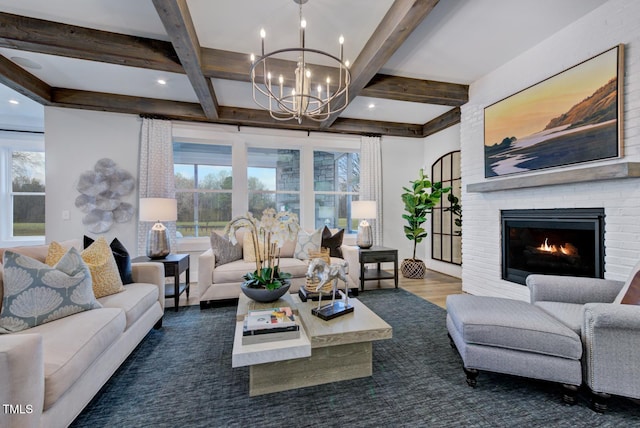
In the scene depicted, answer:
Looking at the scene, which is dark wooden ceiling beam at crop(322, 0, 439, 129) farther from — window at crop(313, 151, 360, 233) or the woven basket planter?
the woven basket planter

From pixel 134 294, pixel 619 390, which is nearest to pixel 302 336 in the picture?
pixel 134 294

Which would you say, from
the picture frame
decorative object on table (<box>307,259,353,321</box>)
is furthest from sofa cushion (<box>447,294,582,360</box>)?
the picture frame

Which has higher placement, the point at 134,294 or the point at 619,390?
the point at 134,294

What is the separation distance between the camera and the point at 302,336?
5.60 ft

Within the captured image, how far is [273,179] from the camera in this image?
192 inches

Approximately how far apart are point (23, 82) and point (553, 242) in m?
6.12

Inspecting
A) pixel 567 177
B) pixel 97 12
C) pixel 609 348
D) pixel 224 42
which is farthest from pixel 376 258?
pixel 97 12

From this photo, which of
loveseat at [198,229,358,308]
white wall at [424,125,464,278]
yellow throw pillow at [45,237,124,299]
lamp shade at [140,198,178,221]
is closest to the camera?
yellow throw pillow at [45,237,124,299]

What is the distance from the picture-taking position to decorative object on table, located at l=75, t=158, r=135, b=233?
389 centimetres

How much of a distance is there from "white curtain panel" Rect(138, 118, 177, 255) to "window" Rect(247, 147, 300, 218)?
1228mm

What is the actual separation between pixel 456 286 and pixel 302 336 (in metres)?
3.14

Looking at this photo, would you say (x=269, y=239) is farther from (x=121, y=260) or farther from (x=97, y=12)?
(x=97, y=12)

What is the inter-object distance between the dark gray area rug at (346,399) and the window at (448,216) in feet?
9.26

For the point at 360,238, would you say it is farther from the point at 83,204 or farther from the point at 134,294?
the point at 83,204
